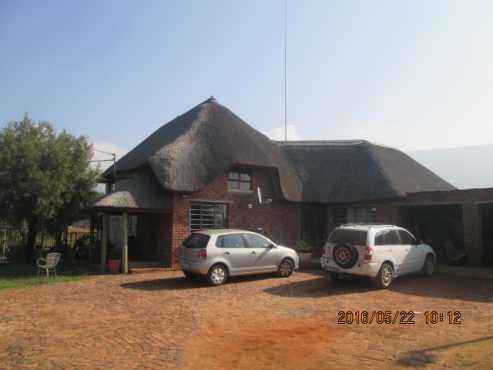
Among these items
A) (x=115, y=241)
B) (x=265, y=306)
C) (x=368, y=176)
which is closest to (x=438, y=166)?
(x=368, y=176)

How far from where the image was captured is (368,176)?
20.7m

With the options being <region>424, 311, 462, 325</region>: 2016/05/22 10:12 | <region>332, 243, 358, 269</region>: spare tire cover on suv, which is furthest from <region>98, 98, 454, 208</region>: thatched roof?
<region>424, 311, 462, 325</region>: 2016/05/22 10:12

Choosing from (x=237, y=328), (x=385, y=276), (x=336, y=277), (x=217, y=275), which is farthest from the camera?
(x=336, y=277)

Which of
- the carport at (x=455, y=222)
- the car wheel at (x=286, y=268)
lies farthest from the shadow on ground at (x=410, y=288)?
the carport at (x=455, y=222)

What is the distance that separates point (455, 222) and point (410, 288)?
10.6m

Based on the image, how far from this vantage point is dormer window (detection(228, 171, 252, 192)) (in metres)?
18.0

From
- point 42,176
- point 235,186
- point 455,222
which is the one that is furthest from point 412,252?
point 42,176

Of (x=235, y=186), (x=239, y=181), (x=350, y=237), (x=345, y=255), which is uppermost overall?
(x=239, y=181)

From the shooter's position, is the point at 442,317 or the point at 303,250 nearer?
the point at 442,317

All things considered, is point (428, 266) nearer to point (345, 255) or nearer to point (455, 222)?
point (345, 255)

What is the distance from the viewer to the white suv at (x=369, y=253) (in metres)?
11.4

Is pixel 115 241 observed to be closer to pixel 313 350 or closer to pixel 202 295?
pixel 202 295

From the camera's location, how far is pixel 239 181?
18219mm

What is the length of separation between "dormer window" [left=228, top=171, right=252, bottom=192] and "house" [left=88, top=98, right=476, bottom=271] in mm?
46
